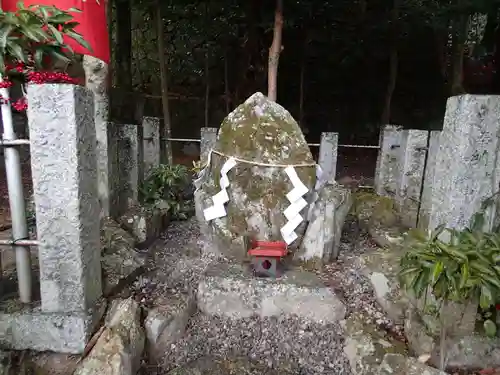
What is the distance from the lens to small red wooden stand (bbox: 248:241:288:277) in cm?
342

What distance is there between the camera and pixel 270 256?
3428 millimetres

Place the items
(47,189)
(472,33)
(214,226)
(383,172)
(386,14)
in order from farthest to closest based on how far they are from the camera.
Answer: (472,33) → (386,14) → (383,172) → (214,226) → (47,189)

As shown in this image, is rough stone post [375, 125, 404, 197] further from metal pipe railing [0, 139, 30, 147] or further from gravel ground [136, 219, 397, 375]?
metal pipe railing [0, 139, 30, 147]

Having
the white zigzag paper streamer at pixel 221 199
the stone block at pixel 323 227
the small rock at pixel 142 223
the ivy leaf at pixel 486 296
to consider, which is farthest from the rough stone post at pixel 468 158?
the small rock at pixel 142 223

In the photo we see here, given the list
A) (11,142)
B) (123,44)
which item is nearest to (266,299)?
(11,142)

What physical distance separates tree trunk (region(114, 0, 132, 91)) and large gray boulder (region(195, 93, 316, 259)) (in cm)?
735

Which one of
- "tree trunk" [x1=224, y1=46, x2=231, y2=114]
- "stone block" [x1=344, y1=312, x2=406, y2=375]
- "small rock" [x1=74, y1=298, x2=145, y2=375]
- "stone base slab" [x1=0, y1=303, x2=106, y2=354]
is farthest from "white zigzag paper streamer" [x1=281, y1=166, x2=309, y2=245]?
"tree trunk" [x1=224, y1=46, x2=231, y2=114]

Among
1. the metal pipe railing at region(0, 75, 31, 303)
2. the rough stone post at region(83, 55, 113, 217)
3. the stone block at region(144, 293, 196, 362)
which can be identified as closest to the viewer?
the metal pipe railing at region(0, 75, 31, 303)

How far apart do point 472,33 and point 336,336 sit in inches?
432

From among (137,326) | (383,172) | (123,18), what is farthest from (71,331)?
(123,18)

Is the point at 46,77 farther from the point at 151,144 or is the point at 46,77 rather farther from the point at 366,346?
the point at 151,144

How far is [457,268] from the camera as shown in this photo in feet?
7.80

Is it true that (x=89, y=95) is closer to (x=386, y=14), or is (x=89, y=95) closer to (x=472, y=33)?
(x=386, y=14)

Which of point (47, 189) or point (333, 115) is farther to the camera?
point (333, 115)
